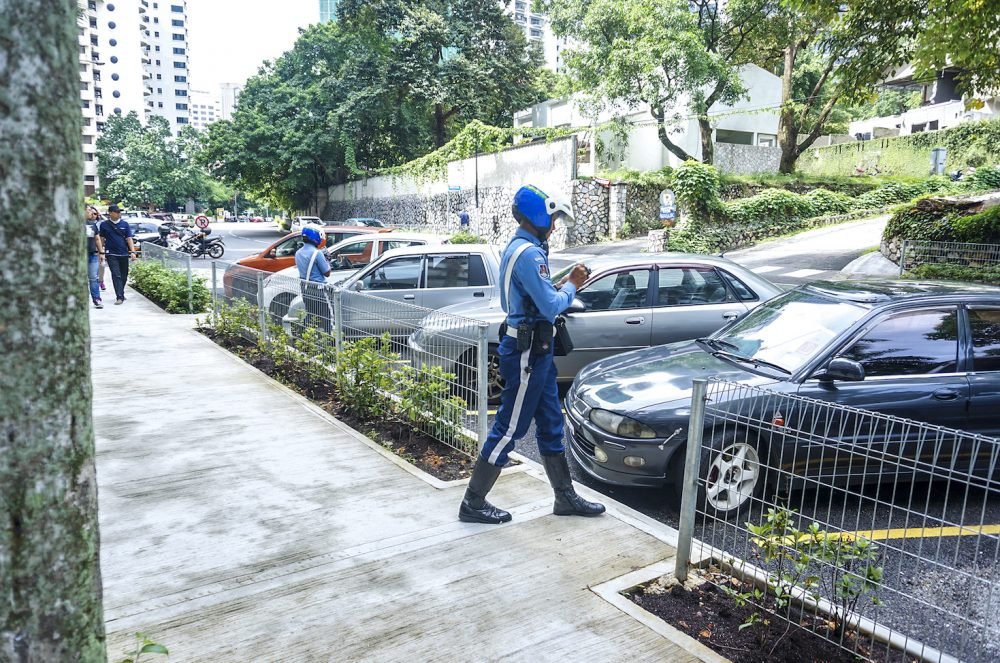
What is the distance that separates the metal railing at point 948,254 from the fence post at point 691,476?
468 inches

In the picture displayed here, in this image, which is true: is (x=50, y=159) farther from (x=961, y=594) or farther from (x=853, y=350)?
(x=853, y=350)

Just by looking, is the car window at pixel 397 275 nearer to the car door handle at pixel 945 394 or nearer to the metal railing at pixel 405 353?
the metal railing at pixel 405 353

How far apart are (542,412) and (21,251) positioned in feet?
10.2

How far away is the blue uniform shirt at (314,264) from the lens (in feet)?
28.8

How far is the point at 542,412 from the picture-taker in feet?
13.9

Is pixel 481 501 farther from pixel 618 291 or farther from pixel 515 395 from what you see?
pixel 618 291

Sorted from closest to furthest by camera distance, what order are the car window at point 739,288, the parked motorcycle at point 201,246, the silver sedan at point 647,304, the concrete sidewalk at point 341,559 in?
the concrete sidewalk at point 341,559 → the silver sedan at point 647,304 → the car window at point 739,288 → the parked motorcycle at point 201,246

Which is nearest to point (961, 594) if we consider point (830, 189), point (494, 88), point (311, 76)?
point (830, 189)

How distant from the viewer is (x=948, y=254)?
1356 centimetres

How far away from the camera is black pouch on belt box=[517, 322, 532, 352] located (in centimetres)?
403

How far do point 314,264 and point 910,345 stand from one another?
21.5 ft

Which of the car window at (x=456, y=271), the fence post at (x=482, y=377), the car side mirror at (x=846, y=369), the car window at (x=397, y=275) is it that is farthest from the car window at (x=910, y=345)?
the car window at (x=397, y=275)

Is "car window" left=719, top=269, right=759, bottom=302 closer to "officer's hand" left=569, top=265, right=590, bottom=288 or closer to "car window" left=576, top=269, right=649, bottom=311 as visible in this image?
"car window" left=576, top=269, right=649, bottom=311

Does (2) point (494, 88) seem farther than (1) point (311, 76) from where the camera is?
No
